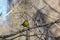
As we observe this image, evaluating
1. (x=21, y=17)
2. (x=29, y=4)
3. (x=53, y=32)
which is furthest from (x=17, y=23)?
(x=53, y=32)

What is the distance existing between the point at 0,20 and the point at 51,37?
0.34 meters

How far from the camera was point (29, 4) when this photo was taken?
3.34 ft

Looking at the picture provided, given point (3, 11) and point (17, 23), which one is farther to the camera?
point (17, 23)

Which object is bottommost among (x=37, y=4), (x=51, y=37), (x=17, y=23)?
(x=51, y=37)

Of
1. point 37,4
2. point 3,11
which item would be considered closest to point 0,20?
point 3,11

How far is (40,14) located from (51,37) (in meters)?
0.16

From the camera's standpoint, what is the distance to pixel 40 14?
0.99 m

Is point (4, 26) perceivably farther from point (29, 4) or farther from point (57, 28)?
point (57, 28)

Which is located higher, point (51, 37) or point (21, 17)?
point (21, 17)

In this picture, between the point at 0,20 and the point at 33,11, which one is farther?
the point at 33,11

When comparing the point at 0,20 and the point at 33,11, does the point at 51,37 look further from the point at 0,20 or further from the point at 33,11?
the point at 0,20

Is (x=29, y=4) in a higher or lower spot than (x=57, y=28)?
higher

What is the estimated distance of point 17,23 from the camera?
1.04 meters

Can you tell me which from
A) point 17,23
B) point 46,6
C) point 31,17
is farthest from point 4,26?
point 46,6
